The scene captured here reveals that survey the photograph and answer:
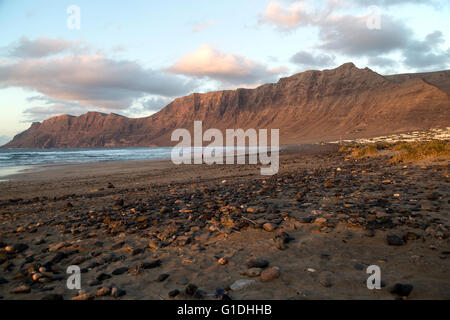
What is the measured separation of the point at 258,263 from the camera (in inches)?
115

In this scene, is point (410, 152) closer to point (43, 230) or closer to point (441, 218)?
point (441, 218)

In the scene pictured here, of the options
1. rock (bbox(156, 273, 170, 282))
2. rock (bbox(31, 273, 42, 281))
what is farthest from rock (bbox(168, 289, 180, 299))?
rock (bbox(31, 273, 42, 281))

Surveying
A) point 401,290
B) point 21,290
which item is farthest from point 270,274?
point 21,290

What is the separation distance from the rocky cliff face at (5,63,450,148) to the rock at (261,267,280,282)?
201 feet

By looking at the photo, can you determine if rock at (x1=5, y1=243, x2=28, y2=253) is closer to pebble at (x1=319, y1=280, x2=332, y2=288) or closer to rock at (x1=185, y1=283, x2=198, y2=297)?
rock at (x1=185, y1=283, x2=198, y2=297)

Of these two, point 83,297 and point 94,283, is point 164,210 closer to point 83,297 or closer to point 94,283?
point 94,283

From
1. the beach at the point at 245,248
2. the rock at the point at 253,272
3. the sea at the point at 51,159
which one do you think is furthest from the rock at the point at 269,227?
the sea at the point at 51,159

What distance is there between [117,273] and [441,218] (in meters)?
4.68

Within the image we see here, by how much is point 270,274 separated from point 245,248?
85 cm

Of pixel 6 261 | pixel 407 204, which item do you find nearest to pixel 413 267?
pixel 407 204

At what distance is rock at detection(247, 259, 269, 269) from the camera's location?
2.90 metres

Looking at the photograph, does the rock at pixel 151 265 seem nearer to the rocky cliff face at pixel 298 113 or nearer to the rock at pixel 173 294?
the rock at pixel 173 294

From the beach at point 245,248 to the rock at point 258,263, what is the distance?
0.01m

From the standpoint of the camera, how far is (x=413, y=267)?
264 centimetres
